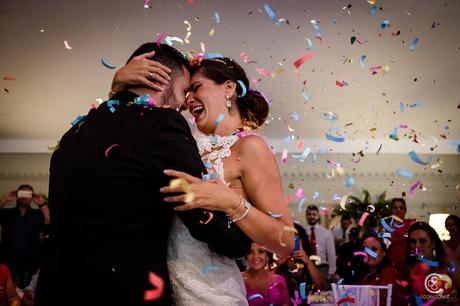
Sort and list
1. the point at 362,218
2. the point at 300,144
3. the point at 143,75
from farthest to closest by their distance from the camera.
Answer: the point at 300,144 → the point at 362,218 → the point at 143,75

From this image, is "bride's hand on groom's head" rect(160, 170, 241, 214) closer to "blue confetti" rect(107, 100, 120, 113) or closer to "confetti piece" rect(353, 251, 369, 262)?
"blue confetti" rect(107, 100, 120, 113)

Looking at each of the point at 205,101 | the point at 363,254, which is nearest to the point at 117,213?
the point at 205,101

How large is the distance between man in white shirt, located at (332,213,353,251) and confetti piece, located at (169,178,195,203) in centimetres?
886

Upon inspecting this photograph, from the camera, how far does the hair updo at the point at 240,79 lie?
2.21 meters

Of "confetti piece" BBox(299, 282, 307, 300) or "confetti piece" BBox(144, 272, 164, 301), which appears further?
"confetti piece" BBox(299, 282, 307, 300)

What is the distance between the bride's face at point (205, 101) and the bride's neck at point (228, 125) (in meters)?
0.03

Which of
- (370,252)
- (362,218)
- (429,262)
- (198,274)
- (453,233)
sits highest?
(198,274)

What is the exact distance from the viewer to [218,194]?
1525 mm

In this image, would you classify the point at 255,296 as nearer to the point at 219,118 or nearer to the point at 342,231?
the point at 219,118

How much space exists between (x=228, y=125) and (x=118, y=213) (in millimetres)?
969

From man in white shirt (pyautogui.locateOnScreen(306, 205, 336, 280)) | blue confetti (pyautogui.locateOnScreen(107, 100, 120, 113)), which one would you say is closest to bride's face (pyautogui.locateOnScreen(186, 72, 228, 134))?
blue confetti (pyautogui.locateOnScreen(107, 100, 120, 113))

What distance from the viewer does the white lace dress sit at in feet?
5.37

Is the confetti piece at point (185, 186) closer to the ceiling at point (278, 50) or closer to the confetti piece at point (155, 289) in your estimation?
the confetti piece at point (155, 289)

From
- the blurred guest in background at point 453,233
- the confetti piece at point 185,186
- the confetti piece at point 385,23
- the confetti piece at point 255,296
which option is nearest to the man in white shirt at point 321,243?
the blurred guest in background at point 453,233
